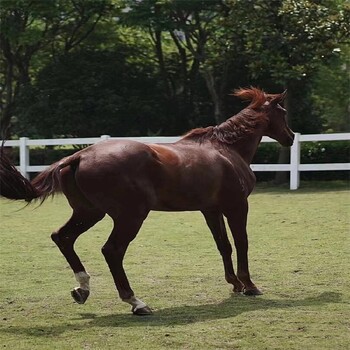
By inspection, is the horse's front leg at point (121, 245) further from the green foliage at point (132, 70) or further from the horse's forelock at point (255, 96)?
the green foliage at point (132, 70)

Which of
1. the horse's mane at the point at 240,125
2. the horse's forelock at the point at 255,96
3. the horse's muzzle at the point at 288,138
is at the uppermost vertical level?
the horse's forelock at the point at 255,96

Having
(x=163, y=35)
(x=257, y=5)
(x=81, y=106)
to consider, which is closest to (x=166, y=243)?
(x=257, y=5)

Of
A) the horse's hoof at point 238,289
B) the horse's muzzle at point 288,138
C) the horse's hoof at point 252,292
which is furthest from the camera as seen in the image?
Result: the horse's muzzle at point 288,138

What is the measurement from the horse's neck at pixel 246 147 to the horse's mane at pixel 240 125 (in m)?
0.05

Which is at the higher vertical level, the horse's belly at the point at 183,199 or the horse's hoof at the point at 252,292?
the horse's belly at the point at 183,199

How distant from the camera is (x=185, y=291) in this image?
671cm

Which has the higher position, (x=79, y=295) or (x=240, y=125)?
(x=240, y=125)

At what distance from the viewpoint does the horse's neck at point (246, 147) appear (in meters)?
7.23

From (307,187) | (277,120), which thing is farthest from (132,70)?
(277,120)

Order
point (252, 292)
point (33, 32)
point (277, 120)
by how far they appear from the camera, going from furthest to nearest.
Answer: point (33, 32), point (277, 120), point (252, 292)

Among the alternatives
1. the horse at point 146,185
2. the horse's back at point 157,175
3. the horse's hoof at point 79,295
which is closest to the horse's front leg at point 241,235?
the horse at point 146,185

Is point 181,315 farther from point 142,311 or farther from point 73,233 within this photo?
point 73,233

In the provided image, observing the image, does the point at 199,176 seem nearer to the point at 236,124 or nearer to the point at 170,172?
the point at 170,172

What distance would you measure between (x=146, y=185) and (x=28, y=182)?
101cm
